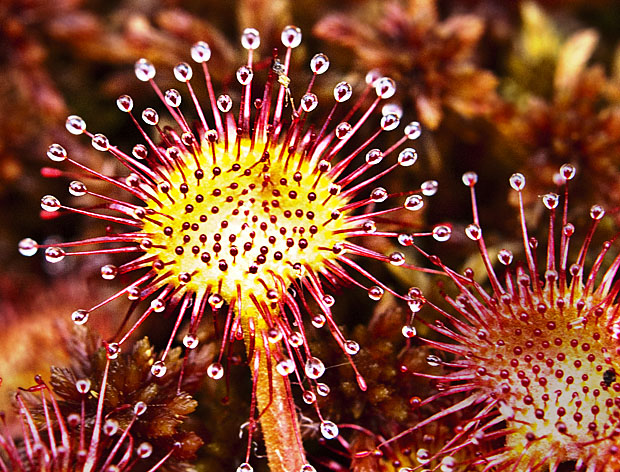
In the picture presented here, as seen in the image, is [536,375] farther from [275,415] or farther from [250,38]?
[250,38]

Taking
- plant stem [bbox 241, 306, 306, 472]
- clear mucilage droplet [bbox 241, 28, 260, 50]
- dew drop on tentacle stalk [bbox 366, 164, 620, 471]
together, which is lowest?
plant stem [bbox 241, 306, 306, 472]

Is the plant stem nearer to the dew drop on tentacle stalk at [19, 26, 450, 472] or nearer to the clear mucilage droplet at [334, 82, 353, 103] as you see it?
the dew drop on tentacle stalk at [19, 26, 450, 472]

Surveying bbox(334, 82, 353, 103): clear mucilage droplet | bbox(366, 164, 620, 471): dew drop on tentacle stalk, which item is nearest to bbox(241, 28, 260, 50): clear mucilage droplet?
bbox(334, 82, 353, 103): clear mucilage droplet

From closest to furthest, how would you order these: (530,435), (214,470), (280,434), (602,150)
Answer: (530,435)
(280,434)
(214,470)
(602,150)

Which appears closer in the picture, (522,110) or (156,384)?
(156,384)

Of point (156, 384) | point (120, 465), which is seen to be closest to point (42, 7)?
point (156, 384)

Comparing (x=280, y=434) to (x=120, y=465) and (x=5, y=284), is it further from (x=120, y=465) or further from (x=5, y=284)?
(x=5, y=284)
